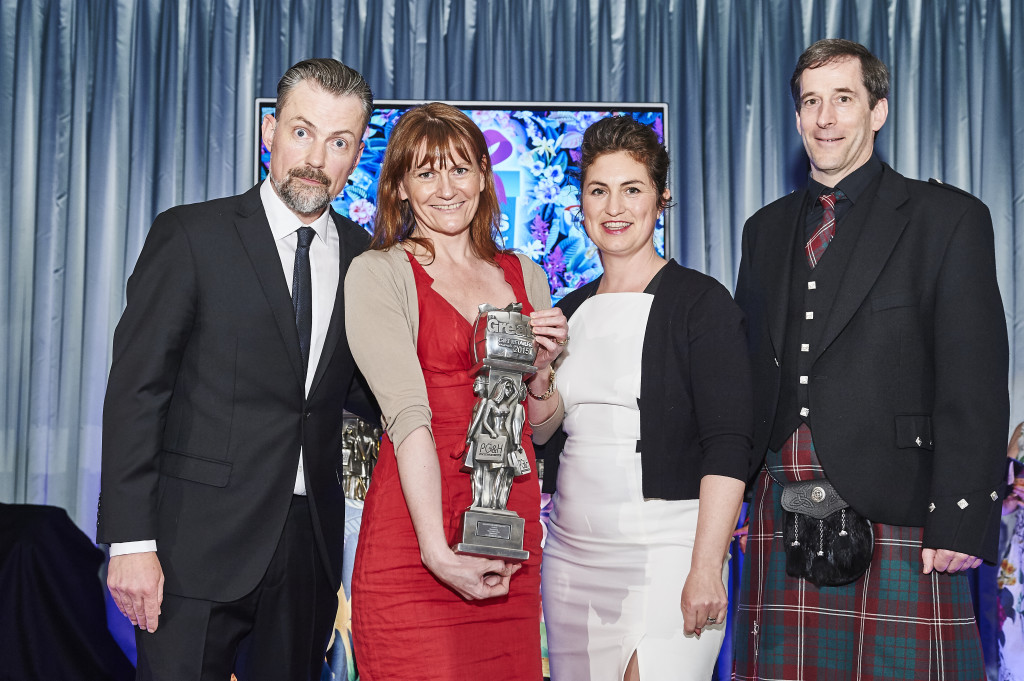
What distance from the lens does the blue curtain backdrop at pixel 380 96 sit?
477 centimetres

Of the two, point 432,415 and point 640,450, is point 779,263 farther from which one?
point 432,415

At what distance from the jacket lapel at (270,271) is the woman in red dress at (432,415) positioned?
0.60 feet

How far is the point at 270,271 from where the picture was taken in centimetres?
230

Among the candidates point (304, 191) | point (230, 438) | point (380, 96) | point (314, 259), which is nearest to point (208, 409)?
point (230, 438)

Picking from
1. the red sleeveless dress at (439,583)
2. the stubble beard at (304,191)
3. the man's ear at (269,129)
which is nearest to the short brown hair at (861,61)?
the red sleeveless dress at (439,583)

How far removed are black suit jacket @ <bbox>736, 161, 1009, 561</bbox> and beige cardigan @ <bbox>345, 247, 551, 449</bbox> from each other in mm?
954

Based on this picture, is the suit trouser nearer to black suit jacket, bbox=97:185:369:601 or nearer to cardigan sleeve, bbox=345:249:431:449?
black suit jacket, bbox=97:185:369:601

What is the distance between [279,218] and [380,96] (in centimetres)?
261

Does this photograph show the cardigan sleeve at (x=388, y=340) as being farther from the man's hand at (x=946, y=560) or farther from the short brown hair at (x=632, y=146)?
the man's hand at (x=946, y=560)

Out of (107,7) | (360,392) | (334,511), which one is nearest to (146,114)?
(107,7)

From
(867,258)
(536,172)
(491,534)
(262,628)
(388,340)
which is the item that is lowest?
(262,628)

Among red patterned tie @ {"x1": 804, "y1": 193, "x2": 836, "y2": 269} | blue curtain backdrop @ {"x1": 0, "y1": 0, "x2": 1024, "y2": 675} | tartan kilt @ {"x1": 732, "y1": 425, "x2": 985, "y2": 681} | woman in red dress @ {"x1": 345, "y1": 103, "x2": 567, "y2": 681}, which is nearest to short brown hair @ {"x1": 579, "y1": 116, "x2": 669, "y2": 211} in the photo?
woman in red dress @ {"x1": 345, "y1": 103, "x2": 567, "y2": 681}

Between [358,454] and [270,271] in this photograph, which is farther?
[358,454]

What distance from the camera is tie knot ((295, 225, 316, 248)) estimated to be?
2.39 metres
